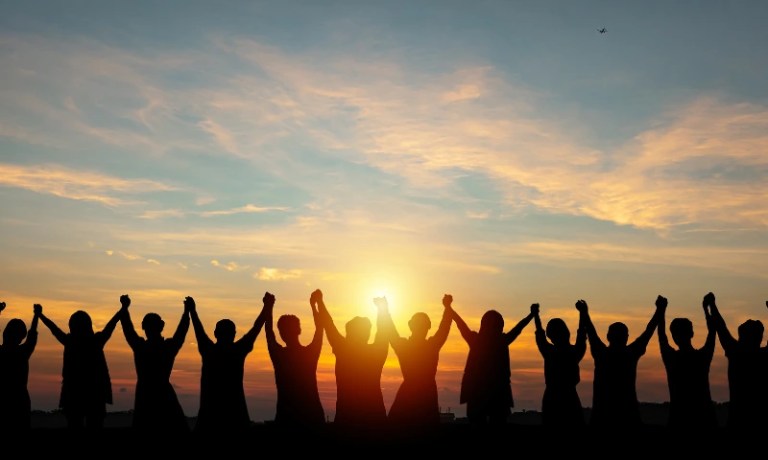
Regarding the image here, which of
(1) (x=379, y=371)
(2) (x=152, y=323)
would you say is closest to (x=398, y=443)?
(1) (x=379, y=371)

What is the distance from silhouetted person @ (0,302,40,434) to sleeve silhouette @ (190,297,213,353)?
3.42m

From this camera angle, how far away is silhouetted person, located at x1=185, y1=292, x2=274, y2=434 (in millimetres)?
16516

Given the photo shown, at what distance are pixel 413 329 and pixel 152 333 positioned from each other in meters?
4.79

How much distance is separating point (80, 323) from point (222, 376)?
303cm

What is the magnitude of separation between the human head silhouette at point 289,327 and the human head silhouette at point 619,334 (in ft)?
19.5

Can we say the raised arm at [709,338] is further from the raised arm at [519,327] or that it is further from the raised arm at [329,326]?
the raised arm at [329,326]

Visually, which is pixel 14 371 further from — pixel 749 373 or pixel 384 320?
pixel 749 373

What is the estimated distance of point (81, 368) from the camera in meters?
17.2

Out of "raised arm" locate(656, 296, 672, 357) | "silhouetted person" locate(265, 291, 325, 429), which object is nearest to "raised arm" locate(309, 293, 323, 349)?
"silhouetted person" locate(265, 291, 325, 429)

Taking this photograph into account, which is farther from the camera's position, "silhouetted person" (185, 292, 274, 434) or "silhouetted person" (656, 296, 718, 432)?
Result: "silhouetted person" (656, 296, 718, 432)

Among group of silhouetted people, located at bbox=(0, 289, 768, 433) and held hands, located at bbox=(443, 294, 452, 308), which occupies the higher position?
held hands, located at bbox=(443, 294, 452, 308)

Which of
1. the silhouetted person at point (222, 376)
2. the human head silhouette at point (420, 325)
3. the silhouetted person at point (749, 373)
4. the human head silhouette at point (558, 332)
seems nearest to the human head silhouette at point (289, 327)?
the silhouetted person at point (222, 376)

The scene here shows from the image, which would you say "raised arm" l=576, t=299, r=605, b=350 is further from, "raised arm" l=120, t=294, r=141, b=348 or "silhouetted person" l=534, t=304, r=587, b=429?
"raised arm" l=120, t=294, r=141, b=348

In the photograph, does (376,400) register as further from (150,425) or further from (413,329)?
(150,425)
